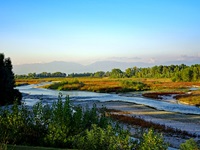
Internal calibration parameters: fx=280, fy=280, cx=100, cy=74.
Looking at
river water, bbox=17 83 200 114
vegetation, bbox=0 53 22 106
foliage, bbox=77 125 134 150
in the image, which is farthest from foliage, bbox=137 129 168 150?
vegetation, bbox=0 53 22 106

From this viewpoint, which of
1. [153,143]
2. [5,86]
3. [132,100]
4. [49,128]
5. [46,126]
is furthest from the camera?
[132,100]

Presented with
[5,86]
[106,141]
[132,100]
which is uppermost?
[5,86]

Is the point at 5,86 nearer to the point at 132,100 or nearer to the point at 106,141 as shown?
the point at 132,100

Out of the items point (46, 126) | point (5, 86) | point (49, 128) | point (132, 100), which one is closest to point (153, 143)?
point (49, 128)

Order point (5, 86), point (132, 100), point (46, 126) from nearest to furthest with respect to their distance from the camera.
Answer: point (46, 126) < point (5, 86) < point (132, 100)

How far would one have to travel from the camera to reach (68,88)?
92.3 m

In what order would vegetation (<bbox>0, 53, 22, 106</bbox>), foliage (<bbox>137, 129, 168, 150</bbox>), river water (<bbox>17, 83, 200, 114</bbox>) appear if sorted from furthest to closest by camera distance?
vegetation (<bbox>0, 53, 22, 106</bbox>) → river water (<bbox>17, 83, 200, 114</bbox>) → foliage (<bbox>137, 129, 168, 150</bbox>)

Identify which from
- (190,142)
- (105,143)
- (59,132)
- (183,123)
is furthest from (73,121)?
(183,123)

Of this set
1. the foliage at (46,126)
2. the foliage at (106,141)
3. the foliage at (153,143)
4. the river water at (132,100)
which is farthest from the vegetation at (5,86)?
the foliage at (153,143)

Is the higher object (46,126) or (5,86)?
(5,86)

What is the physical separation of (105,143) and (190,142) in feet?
10.8

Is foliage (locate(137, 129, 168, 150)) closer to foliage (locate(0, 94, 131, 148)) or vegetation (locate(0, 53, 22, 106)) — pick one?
foliage (locate(0, 94, 131, 148))

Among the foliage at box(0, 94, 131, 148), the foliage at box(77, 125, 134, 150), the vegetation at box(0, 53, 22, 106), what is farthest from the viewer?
the vegetation at box(0, 53, 22, 106)

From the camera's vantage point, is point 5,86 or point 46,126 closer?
point 46,126
